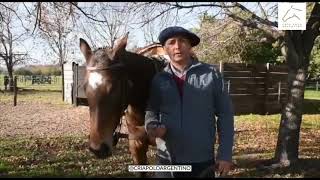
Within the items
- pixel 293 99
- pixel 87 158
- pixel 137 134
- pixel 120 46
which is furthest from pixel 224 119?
pixel 87 158

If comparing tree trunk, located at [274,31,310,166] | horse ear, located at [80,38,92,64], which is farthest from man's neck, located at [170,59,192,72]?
tree trunk, located at [274,31,310,166]

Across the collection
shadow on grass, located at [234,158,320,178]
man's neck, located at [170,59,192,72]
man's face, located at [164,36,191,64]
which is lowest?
shadow on grass, located at [234,158,320,178]

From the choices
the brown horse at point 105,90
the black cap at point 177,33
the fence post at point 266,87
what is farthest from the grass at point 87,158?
the fence post at point 266,87

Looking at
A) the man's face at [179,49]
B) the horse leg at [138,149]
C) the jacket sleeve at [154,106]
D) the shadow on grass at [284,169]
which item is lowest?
the shadow on grass at [284,169]

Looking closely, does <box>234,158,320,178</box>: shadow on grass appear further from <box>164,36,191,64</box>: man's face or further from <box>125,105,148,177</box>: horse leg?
<box>164,36,191,64</box>: man's face

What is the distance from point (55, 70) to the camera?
5988cm

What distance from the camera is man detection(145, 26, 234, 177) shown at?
9.75ft

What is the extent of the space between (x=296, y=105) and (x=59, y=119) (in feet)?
31.0

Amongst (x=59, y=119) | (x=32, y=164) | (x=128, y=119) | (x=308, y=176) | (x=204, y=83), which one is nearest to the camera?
(x=204, y=83)

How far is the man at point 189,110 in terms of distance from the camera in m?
2.97

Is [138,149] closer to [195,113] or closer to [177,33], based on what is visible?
[195,113]

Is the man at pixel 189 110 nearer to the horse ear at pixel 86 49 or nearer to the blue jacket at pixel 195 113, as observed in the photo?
the blue jacket at pixel 195 113

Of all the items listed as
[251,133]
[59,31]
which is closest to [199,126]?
[59,31]

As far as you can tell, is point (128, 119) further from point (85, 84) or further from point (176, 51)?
point (176, 51)
